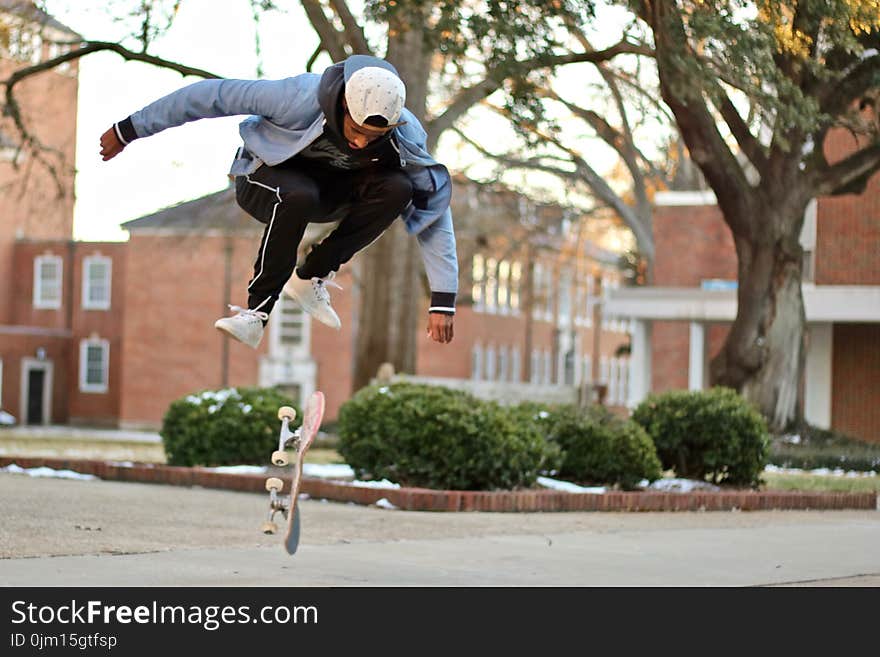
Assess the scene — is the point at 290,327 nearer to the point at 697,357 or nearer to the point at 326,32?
the point at 697,357

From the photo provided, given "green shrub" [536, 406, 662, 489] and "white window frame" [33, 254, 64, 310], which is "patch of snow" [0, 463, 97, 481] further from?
"white window frame" [33, 254, 64, 310]

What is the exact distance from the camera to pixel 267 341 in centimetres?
6619

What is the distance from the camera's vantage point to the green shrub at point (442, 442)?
52.0 ft

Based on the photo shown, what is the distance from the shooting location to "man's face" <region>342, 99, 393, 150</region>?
25.7 feet

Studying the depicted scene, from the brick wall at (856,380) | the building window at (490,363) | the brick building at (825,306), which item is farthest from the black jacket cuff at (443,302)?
the building window at (490,363)

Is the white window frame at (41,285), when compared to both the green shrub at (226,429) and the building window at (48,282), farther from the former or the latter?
the green shrub at (226,429)

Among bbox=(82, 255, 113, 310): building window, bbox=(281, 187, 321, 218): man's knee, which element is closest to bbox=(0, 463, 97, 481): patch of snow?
bbox=(281, 187, 321, 218): man's knee

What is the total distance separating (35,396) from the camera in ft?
220

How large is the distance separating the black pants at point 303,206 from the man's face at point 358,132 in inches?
17.8

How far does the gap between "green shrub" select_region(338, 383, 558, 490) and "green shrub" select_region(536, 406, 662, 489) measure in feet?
2.10

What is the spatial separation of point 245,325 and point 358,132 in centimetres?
128
